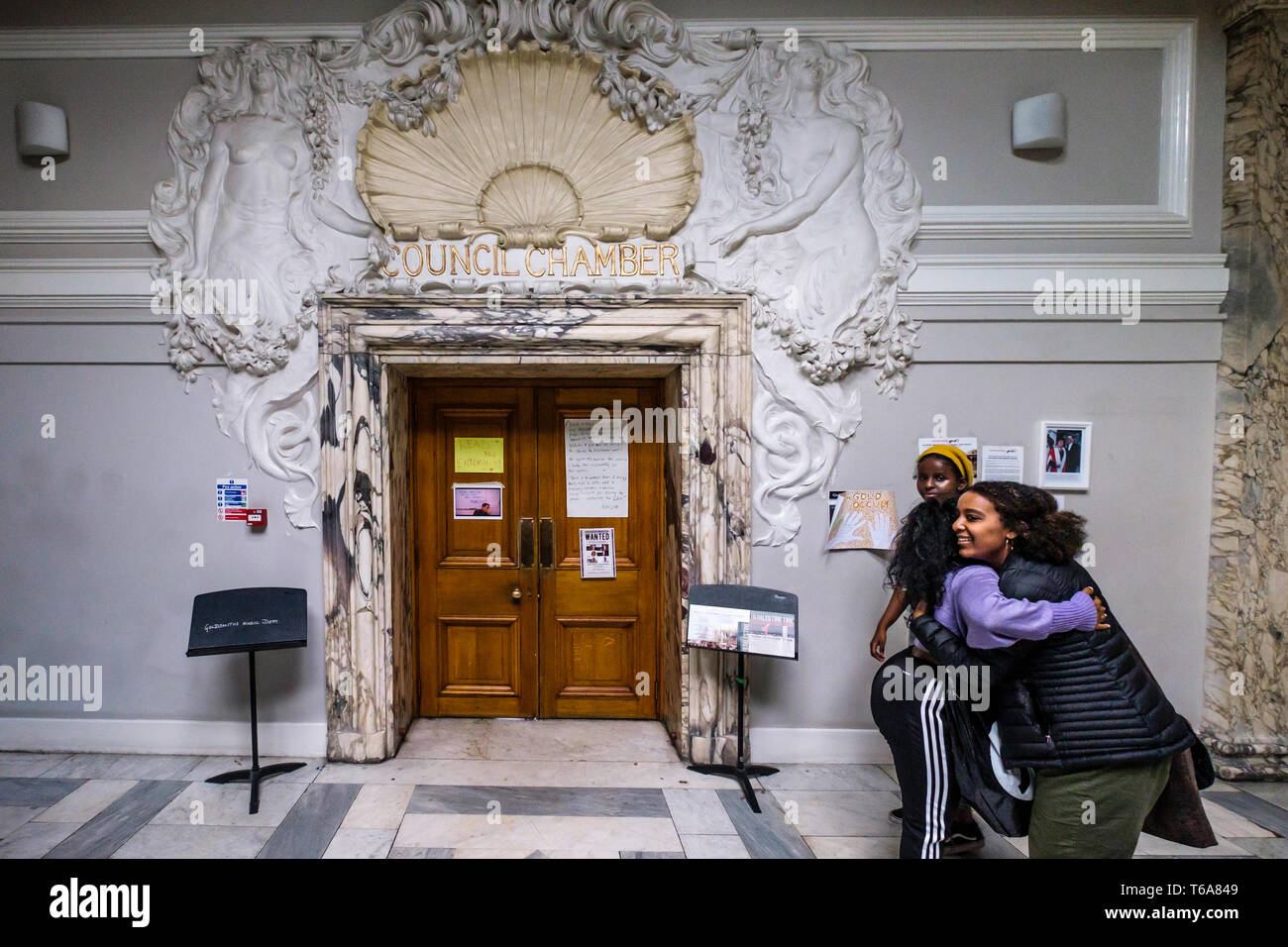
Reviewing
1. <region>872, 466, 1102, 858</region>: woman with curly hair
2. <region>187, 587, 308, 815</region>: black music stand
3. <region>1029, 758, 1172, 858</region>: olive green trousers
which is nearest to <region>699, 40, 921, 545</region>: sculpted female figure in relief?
<region>872, 466, 1102, 858</region>: woman with curly hair

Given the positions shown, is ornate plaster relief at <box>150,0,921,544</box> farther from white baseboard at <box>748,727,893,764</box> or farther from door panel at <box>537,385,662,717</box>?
white baseboard at <box>748,727,893,764</box>

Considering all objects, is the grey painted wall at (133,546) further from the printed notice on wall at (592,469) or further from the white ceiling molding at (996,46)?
the printed notice on wall at (592,469)

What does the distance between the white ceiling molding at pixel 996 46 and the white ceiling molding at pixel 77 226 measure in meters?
0.07

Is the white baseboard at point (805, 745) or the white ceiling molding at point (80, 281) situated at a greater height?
the white ceiling molding at point (80, 281)

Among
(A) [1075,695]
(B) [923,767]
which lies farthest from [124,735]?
(A) [1075,695]

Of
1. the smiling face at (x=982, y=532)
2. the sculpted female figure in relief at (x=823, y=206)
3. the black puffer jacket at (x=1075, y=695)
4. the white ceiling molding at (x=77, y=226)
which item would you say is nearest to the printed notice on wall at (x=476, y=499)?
the sculpted female figure in relief at (x=823, y=206)

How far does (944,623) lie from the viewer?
2373 millimetres

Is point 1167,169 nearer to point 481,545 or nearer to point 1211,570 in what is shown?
point 1211,570

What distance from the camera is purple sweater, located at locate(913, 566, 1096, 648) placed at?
206 cm

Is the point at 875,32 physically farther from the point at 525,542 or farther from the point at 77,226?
the point at 77,226

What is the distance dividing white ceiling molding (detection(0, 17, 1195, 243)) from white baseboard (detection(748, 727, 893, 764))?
295cm

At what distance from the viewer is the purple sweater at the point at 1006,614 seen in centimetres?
206

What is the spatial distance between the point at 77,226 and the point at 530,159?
103 inches

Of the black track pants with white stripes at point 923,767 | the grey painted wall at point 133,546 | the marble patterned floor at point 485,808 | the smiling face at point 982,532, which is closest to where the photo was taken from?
the smiling face at point 982,532
